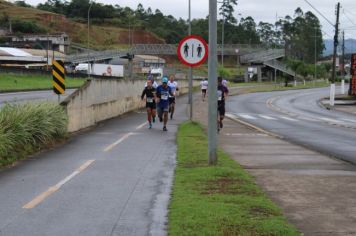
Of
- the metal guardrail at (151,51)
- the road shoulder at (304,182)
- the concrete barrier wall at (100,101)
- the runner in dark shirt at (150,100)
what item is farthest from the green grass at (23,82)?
the metal guardrail at (151,51)

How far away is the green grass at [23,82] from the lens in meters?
47.6

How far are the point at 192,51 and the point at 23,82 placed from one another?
136 feet

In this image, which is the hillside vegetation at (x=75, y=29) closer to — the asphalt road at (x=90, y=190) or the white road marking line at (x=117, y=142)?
the white road marking line at (x=117, y=142)

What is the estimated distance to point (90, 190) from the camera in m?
9.01

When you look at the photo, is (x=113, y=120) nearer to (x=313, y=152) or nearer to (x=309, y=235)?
(x=313, y=152)

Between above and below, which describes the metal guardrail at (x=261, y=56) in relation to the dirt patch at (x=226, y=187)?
above

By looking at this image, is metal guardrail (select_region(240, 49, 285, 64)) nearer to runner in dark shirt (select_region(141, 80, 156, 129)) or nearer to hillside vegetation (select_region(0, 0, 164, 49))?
hillside vegetation (select_region(0, 0, 164, 49))

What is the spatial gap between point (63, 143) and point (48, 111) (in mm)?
944

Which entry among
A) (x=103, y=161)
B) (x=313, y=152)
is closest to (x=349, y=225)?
(x=103, y=161)

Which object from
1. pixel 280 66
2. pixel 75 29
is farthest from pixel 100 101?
pixel 75 29

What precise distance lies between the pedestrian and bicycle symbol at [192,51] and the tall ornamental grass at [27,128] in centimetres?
376

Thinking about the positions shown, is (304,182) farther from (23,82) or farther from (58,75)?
(23,82)

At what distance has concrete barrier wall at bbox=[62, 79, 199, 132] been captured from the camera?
1888 centimetres

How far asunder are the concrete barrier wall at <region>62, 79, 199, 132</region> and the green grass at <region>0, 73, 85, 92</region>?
16762 millimetres
